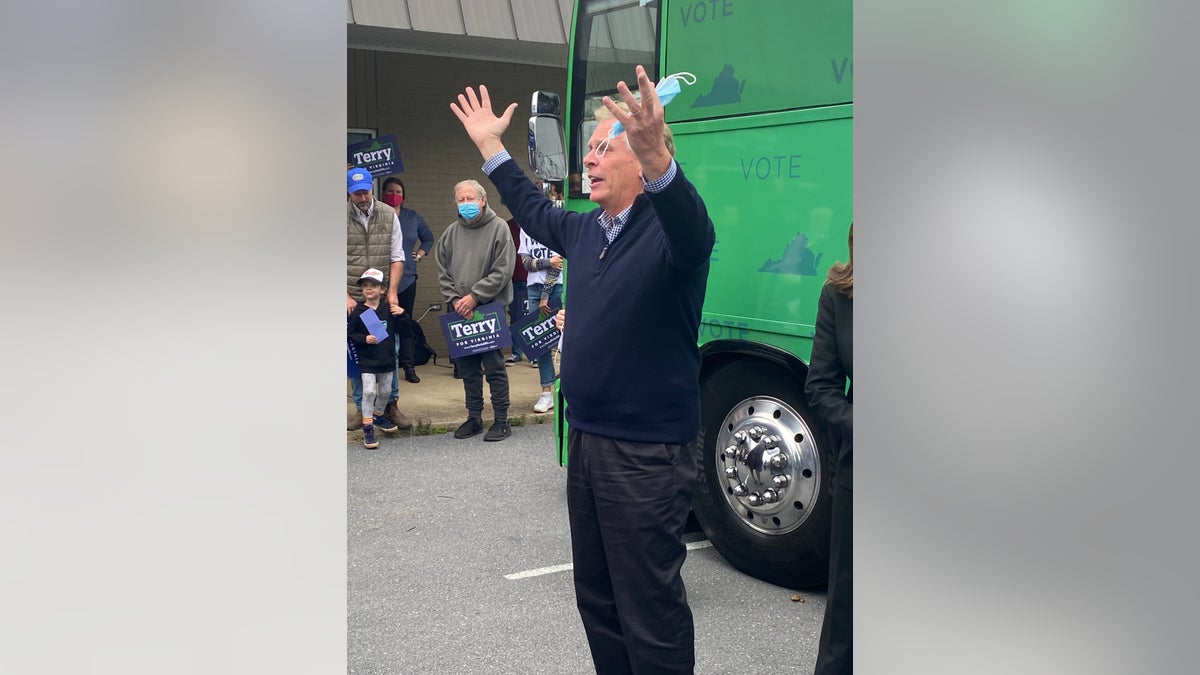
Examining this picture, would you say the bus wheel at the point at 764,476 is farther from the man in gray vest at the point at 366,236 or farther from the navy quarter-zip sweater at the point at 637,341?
the man in gray vest at the point at 366,236

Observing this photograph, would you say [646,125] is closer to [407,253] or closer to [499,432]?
[499,432]

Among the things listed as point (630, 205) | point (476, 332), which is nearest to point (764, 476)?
point (630, 205)

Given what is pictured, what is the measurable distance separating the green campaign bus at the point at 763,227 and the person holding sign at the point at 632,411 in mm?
1193

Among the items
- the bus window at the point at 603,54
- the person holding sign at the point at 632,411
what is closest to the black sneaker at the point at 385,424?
the bus window at the point at 603,54

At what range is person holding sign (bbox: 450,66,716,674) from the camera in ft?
10.2

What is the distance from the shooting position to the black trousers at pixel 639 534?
310cm

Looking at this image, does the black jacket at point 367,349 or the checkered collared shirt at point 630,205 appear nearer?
the checkered collared shirt at point 630,205

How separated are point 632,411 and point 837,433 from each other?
2.14 feet

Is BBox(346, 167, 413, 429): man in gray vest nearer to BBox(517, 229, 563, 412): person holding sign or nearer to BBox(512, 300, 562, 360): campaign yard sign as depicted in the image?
BBox(512, 300, 562, 360): campaign yard sign
